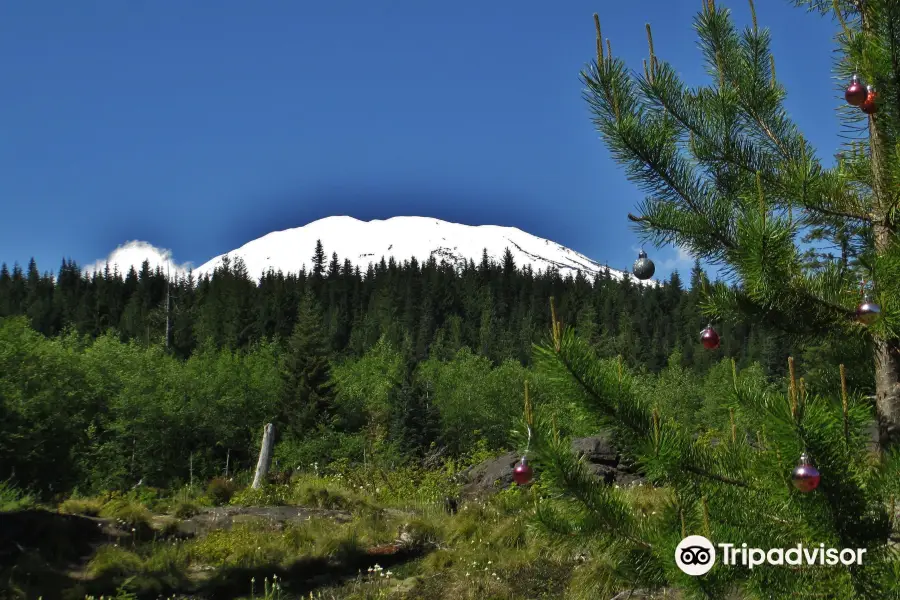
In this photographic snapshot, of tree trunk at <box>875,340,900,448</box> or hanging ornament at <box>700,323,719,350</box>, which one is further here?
hanging ornament at <box>700,323,719,350</box>

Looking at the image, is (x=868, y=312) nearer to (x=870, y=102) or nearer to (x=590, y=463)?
(x=870, y=102)

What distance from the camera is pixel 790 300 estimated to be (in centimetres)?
286

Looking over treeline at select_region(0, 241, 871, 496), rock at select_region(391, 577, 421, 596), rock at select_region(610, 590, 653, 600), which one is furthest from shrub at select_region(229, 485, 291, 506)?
rock at select_region(610, 590, 653, 600)

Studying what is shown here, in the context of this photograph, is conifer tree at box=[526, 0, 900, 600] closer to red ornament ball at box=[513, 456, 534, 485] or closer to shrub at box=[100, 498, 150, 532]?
red ornament ball at box=[513, 456, 534, 485]

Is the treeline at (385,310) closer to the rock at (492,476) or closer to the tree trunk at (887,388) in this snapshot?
the rock at (492,476)

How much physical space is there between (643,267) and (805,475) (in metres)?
1.60

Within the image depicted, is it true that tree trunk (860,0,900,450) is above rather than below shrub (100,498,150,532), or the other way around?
above

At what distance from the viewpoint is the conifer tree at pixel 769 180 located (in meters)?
2.75

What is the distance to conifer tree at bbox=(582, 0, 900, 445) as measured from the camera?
2750 mm

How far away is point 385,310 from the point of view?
9675 centimetres

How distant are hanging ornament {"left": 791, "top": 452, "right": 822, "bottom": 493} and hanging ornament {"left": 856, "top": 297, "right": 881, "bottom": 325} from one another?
798mm

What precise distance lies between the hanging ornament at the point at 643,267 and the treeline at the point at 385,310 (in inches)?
2607

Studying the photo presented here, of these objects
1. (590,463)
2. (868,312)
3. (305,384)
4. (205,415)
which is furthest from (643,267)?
(305,384)

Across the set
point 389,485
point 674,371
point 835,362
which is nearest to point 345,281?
point 674,371
